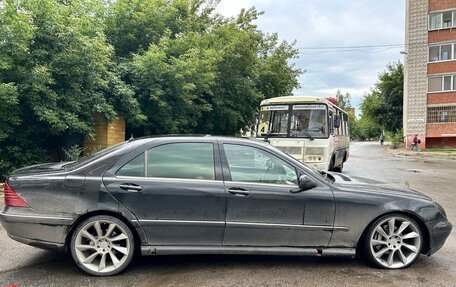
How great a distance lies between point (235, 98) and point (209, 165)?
16.0 meters

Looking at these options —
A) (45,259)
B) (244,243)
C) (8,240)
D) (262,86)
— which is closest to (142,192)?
(244,243)

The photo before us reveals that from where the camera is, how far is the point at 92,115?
11508mm

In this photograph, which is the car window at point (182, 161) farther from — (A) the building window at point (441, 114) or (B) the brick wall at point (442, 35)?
(B) the brick wall at point (442, 35)

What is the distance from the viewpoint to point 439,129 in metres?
30.3

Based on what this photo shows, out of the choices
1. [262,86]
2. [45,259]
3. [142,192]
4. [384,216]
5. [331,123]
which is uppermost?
[262,86]

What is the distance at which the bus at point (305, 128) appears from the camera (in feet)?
33.9

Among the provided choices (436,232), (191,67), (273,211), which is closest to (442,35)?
(191,67)

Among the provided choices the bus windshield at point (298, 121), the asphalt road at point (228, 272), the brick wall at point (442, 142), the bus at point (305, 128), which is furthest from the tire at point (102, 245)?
the brick wall at point (442, 142)

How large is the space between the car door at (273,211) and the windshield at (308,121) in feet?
22.2

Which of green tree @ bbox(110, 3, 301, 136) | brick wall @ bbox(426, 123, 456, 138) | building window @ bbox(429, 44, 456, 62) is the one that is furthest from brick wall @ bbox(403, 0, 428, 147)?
green tree @ bbox(110, 3, 301, 136)

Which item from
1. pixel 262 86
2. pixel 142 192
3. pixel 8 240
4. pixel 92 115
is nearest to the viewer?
pixel 142 192

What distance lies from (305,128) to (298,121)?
0.31m

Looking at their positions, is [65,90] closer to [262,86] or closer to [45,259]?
[45,259]

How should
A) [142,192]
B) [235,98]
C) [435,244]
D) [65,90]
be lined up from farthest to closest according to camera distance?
[235,98], [65,90], [435,244], [142,192]
